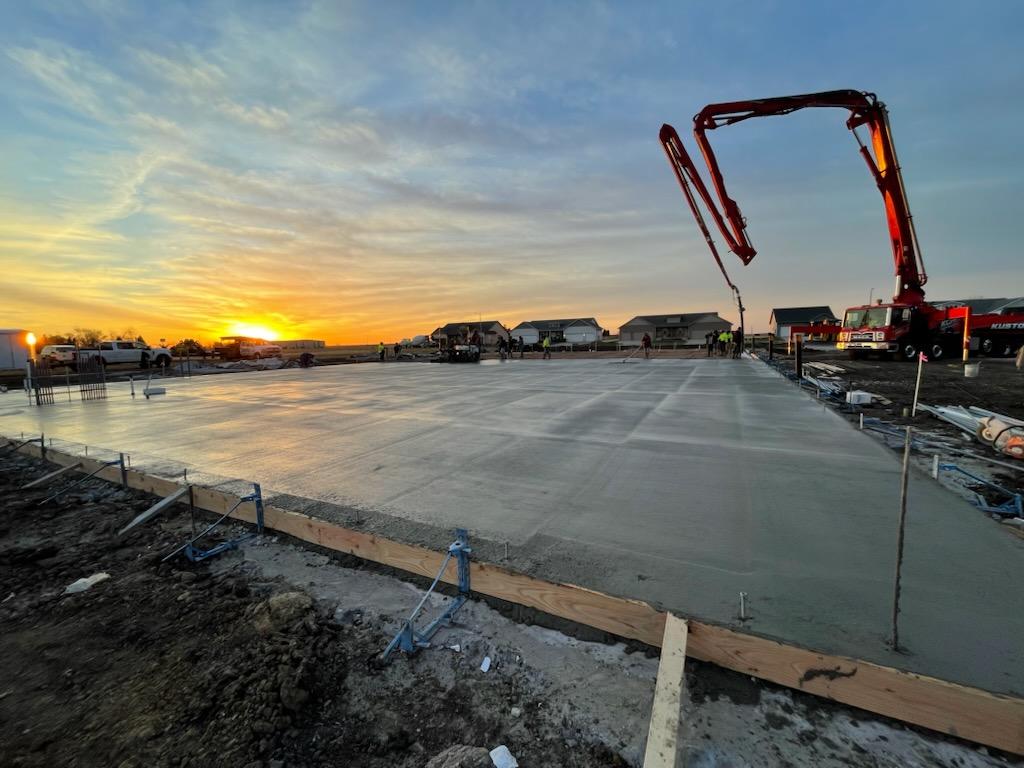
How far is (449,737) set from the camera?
1807 millimetres

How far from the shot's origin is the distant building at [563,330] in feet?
218

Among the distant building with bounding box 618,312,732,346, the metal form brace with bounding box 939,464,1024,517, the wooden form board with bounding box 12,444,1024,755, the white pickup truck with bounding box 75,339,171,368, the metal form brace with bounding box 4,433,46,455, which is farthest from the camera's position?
the distant building with bounding box 618,312,732,346

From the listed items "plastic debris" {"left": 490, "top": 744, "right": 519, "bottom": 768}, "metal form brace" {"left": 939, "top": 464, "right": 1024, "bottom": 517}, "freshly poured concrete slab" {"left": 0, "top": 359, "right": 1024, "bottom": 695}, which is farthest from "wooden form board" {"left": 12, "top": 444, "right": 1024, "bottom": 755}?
"metal form brace" {"left": 939, "top": 464, "right": 1024, "bottom": 517}

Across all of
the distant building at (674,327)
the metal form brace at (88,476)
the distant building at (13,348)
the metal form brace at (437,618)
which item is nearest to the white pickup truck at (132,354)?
the distant building at (13,348)

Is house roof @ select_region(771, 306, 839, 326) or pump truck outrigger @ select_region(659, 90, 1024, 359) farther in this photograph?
house roof @ select_region(771, 306, 839, 326)

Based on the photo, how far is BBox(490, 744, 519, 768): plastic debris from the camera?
1.64 meters

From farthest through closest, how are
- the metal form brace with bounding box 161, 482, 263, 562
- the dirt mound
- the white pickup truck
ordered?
1. the white pickup truck
2. the metal form brace with bounding box 161, 482, 263, 562
3. the dirt mound

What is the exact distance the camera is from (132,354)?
2575cm

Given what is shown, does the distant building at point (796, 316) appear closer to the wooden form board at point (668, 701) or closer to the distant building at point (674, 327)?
the distant building at point (674, 327)

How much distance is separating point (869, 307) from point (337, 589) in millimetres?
25214

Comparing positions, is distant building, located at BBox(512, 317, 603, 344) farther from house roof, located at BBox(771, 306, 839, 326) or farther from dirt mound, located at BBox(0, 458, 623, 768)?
dirt mound, located at BBox(0, 458, 623, 768)

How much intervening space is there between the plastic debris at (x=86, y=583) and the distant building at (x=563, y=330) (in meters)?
61.4

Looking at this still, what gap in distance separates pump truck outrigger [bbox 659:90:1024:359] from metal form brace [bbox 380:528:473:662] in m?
15.5

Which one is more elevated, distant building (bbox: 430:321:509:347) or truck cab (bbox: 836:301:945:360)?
distant building (bbox: 430:321:509:347)
